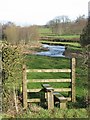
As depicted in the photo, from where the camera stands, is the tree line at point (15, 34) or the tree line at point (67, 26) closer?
the tree line at point (15, 34)

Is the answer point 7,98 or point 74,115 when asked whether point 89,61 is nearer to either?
point 74,115

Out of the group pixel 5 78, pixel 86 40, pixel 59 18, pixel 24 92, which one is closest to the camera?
pixel 5 78

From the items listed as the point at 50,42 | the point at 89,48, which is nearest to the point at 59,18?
the point at 50,42

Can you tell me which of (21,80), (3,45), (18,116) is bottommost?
(18,116)

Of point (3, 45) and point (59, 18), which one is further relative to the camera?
point (59, 18)

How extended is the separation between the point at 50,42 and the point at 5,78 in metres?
44.4

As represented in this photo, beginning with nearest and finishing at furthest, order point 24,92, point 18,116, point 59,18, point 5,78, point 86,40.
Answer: point 18,116, point 5,78, point 24,92, point 86,40, point 59,18

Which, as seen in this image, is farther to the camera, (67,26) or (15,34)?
(67,26)

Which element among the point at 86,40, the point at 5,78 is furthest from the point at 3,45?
the point at 86,40

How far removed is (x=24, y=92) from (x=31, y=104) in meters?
0.42

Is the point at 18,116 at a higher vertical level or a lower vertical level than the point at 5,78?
lower

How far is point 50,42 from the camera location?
5178 centimetres

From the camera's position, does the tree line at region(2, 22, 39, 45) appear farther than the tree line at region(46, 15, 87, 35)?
No

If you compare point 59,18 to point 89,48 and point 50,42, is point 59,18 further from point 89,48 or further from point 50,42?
point 89,48
